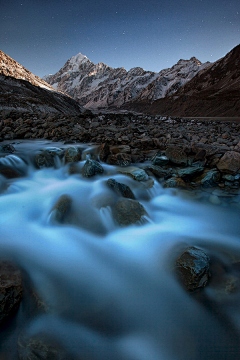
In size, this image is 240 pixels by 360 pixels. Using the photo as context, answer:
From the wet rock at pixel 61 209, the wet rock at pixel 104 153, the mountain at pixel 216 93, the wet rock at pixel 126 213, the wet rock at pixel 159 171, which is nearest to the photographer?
the wet rock at pixel 126 213

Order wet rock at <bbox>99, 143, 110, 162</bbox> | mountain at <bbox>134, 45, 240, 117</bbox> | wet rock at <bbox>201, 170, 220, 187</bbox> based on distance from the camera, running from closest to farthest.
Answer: wet rock at <bbox>201, 170, 220, 187</bbox>
wet rock at <bbox>99, 143, 110, 162</bbox>
mountain at <bbox>134, 45, 240, 117</bbox>

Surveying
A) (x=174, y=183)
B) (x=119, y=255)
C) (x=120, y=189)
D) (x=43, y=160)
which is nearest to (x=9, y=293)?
(x=119, y=255)

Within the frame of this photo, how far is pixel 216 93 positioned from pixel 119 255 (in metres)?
70.1

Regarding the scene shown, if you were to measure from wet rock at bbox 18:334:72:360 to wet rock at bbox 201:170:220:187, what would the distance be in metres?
4.11

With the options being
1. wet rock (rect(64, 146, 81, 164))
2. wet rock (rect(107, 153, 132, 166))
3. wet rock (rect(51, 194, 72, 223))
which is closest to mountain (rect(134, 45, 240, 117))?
wet rock (rect(107, 153, 132, 166))

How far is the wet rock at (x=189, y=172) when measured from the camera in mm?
4633

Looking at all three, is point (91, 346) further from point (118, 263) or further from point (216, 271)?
point (216, 271)

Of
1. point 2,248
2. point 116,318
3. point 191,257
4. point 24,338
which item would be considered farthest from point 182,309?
point 2,248

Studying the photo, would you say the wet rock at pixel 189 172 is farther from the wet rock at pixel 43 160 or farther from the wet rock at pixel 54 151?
the wet rock at pixel 43 160

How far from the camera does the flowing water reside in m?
1.72

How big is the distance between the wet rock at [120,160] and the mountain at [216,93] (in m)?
43.3

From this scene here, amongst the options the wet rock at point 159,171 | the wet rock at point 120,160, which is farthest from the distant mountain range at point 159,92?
the wet rock at point 159,171

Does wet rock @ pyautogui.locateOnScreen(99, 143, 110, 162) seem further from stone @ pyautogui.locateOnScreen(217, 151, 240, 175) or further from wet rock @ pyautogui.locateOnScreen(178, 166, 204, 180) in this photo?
stone @ pyautogui.locateOnScreen(217, 151, 240, 175)

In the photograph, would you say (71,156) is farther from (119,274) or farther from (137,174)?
(119,274)
